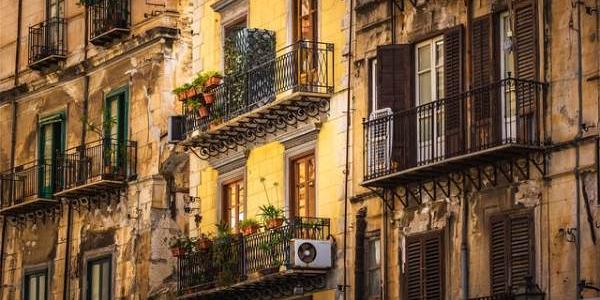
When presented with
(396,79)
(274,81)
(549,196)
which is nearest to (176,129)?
(274,81)

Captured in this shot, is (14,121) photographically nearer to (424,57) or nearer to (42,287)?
(42,287)

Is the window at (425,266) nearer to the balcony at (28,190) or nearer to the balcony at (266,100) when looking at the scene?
the balcony at (266,100)

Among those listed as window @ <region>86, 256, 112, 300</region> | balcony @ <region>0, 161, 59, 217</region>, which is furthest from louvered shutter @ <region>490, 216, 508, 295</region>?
balcony @ <region>0, 161, 59, 217</region>

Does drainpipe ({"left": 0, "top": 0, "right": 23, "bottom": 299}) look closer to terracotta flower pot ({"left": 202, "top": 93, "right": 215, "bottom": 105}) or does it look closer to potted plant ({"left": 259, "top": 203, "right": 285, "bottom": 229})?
terracotta flower pot ({"left": 202, "top": 93, "right": 215, "bottom": 105})

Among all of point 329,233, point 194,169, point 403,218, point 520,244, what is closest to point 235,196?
point 194,169

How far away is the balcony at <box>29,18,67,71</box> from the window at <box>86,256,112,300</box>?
5.17 meters

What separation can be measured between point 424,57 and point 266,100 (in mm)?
4633

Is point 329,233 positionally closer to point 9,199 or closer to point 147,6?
point 147,6

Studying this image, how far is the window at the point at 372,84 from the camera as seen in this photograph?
35781 mm

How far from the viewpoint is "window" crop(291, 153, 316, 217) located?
125 feet

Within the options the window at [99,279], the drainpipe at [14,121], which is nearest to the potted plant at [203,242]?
the window at [99,279]

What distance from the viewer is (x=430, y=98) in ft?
113

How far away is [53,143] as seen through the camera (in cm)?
4734

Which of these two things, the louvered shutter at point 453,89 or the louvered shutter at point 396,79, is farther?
the louvered shutter at point 396,79
